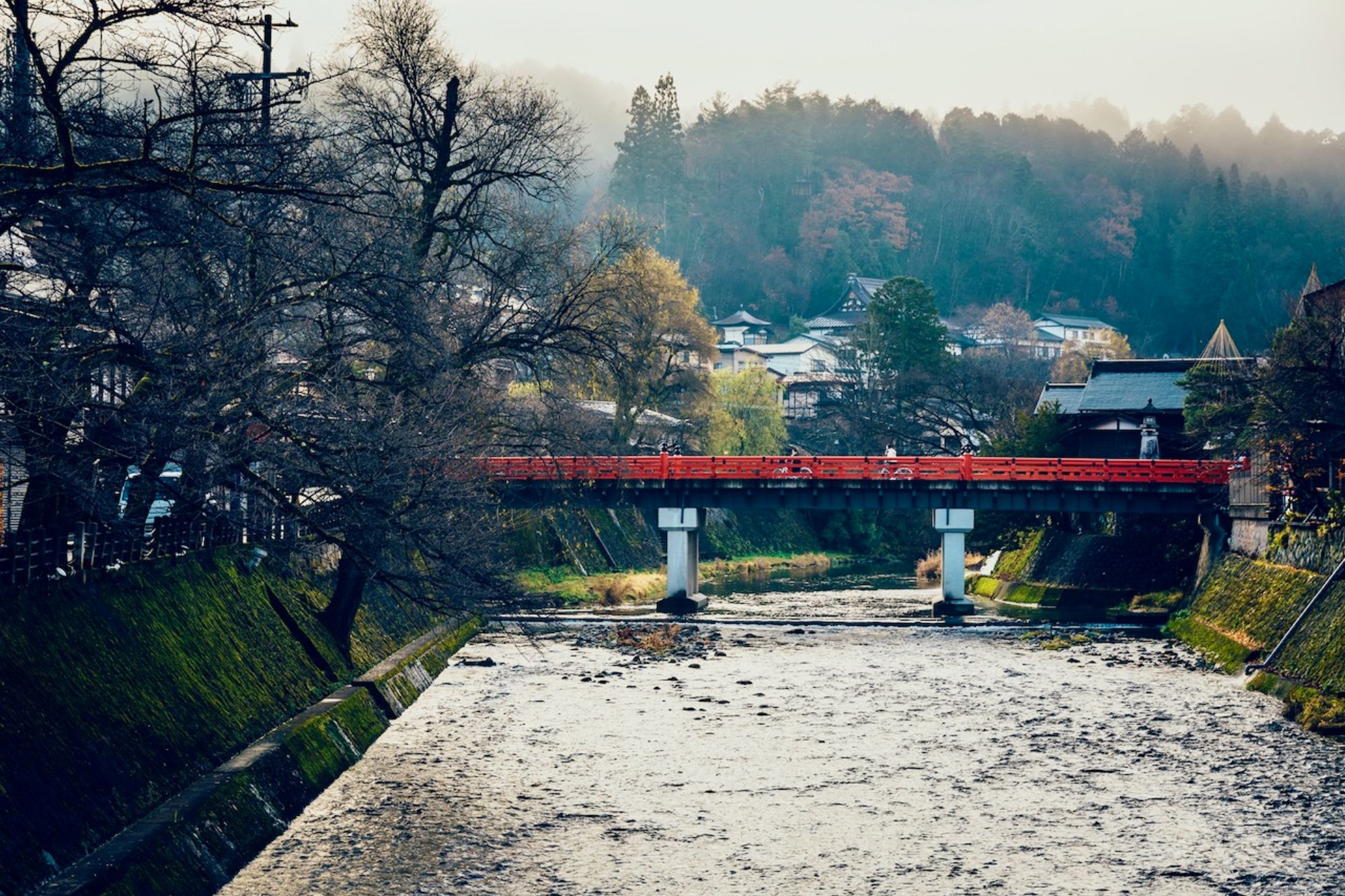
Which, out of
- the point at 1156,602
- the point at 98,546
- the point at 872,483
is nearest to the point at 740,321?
the point at 872,483

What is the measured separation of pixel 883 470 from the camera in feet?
168

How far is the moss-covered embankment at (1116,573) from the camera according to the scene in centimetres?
4975

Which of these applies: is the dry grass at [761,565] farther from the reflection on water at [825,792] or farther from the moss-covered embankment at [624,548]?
the reflection on water at [825,792]

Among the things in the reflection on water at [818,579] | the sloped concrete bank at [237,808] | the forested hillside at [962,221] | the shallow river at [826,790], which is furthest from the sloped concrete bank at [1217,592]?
the forested hillside at [962,221]

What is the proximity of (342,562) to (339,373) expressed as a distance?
15.2 ft

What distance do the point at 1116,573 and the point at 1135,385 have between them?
11.0 m

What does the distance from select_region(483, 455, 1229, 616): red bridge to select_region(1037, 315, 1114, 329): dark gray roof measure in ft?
259

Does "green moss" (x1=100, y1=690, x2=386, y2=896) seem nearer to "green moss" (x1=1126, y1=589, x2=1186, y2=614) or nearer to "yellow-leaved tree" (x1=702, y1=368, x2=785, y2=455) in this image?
"green moss" (x1=1126, y1=589, x2=1186, y2=614)

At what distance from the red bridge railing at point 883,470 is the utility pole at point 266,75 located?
20.6 metres

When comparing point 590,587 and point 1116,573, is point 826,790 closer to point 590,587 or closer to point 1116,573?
point 1116,573

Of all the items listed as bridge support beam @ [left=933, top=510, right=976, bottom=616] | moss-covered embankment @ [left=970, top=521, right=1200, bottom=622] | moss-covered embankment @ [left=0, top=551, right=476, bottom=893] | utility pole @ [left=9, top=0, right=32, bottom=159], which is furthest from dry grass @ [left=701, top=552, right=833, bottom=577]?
utility pole @ [left=9, top=0, right=32, bottom=159]

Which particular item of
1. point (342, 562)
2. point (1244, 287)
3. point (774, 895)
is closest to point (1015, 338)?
point (1244, 287)

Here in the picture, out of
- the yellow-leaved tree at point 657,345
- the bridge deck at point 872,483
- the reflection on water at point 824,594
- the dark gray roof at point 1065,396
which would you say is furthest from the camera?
the yellow-leaved tree at point 657,345

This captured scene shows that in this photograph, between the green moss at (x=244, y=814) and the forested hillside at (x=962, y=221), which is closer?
the green moss at (x=244, y=814)
